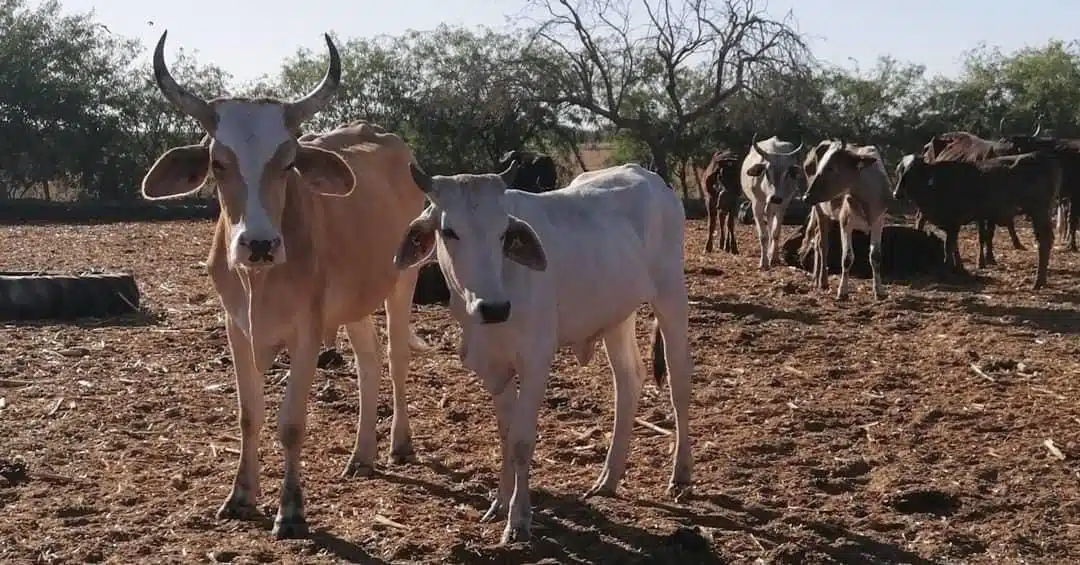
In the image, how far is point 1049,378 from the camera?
8.84 m

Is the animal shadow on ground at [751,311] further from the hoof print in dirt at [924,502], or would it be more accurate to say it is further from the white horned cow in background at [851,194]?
the hoof print in dirt at [924,502]

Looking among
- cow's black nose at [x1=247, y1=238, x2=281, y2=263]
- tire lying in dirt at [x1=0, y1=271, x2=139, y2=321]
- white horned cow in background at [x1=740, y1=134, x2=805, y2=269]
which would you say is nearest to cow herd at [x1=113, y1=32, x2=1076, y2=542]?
cow's black nose at [x1=247, y1=238, x2=281, y2=263]

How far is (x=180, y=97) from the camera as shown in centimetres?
561

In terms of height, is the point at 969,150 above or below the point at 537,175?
above

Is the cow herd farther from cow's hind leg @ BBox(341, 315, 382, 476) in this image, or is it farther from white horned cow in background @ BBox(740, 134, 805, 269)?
white horned cow in background @ BBox(740, 134, 805, 269)

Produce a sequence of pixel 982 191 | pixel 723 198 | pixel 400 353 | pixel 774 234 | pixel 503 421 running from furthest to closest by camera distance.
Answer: pixel 723 198
pixel 774 234
pixel 982 191
pixel 400 353
pixel 503 421

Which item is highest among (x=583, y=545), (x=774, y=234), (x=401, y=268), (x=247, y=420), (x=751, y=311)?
(x=401, y=268)

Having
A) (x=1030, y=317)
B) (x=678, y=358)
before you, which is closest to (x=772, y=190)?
(x=1030, y=317)

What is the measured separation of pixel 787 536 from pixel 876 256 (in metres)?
8.67

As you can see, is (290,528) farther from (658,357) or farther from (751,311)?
(751,311)

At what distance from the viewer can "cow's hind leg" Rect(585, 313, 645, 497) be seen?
6.24 meters

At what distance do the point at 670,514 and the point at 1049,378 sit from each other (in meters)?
4.38

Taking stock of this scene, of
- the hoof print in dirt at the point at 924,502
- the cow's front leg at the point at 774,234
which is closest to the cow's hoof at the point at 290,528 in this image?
the hoof print in dirt at the point at 924,502

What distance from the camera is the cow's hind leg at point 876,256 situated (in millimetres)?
13344
